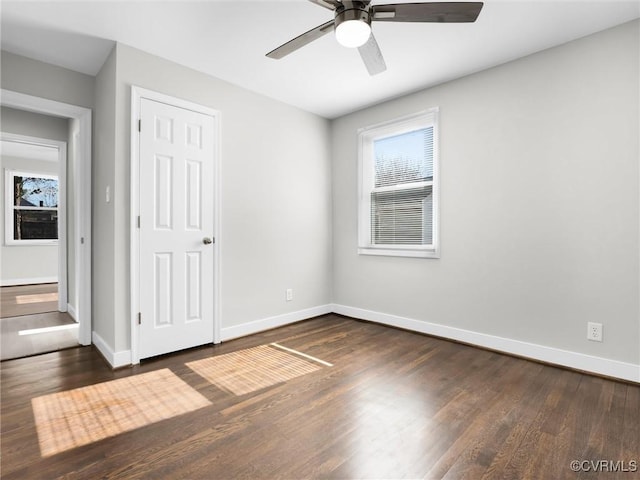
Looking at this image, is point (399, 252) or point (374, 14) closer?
point (374, 14)

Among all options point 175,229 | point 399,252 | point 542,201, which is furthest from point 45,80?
point 542,201

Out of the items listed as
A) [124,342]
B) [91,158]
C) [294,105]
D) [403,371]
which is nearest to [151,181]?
[91,158]

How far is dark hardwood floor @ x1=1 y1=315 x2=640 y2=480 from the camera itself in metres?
1.46

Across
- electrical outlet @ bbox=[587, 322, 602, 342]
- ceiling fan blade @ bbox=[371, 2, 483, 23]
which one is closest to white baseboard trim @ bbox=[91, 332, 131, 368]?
ceiling fan blade @ bbox=[371, 2, 483, 23]

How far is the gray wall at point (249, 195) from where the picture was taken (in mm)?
2609

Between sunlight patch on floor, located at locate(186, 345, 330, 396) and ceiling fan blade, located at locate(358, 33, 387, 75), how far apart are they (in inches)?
86.4

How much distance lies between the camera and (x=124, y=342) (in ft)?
8.54

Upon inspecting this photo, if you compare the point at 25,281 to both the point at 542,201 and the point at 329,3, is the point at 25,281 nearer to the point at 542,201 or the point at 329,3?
the point at 329,3

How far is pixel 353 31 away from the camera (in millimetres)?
1656

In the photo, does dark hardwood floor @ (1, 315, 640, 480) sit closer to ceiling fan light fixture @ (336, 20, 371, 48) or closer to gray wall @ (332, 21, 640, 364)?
gray wall @ (332, 21, 640, 364)

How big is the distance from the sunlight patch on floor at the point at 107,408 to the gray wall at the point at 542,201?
238 cm

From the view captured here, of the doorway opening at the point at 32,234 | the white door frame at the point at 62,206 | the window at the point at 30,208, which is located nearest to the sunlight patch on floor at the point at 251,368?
the doorway opening at the point at 32,234

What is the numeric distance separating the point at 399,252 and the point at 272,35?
7.78 ft

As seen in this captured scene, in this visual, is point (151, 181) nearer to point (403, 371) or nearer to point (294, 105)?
point (294, 105)
